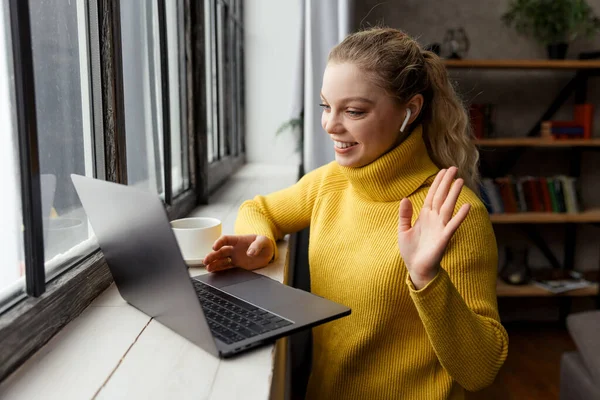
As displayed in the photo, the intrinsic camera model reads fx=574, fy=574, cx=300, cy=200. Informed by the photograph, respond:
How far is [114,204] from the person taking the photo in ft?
2.52

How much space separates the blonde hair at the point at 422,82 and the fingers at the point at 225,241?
0.42 meters

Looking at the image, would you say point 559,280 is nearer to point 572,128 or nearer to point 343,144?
point 572,128

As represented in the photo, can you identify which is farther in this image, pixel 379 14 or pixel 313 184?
pixel 379 14

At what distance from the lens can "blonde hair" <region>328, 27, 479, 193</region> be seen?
115cm

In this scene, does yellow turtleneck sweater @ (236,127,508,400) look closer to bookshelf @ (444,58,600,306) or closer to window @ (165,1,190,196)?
window @ (165,1,190,196)

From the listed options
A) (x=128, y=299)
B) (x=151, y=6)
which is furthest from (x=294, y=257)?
(x=128, y=299)

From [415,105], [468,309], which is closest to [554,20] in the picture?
[415,105]

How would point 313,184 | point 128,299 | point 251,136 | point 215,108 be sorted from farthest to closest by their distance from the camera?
point 251,136 < point 215,108 < point 313,184 < point 128,299

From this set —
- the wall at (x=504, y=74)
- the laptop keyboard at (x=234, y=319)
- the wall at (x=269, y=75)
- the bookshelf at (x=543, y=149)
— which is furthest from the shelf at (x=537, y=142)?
the laptop keyboard at (x=234, y=319)

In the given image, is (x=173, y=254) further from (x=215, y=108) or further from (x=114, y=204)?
(x=215, y=108)

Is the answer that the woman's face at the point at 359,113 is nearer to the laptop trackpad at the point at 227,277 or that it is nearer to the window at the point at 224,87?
the laptop trackpad at the point at 227,277

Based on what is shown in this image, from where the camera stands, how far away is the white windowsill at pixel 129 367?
67cm

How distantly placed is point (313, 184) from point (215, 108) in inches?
53.7

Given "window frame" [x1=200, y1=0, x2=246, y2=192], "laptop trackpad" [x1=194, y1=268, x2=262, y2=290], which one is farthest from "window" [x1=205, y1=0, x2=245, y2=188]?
"laptop trackpad" [x1=194, y1=268, x2=262, y2=290]
